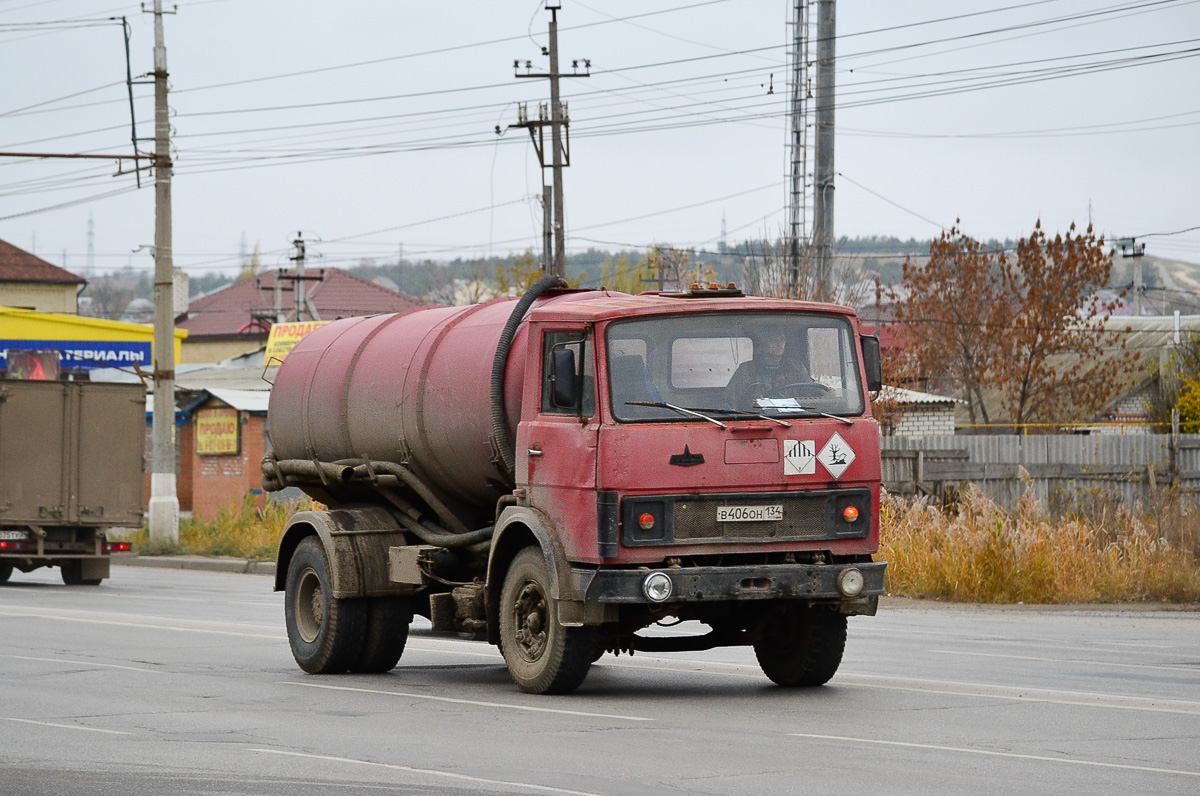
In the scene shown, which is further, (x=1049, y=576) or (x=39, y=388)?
(x=39, y=388)

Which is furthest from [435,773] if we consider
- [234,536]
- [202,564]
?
[234,536]

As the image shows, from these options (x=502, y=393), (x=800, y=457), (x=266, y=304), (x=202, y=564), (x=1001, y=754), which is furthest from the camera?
(x=266, y=304)

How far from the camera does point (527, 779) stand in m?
7.68

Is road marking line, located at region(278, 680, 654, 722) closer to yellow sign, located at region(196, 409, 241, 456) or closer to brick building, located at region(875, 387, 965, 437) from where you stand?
yellow sign, located at region(196, 409, 241, 456)

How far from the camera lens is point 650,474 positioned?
10242mm

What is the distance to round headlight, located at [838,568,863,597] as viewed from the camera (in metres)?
10.5

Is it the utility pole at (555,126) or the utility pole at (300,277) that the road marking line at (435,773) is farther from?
the utility pole at (300,277)

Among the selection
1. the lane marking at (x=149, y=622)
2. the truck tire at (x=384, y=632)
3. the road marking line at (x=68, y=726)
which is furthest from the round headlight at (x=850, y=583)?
the lane marking at (x=149, y=622)

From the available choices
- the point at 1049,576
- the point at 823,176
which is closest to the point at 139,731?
the point at 1049,576

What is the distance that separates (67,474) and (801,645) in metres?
16.5

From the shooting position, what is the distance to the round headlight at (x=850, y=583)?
10.5 m

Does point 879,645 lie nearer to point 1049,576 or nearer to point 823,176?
point 1049,576

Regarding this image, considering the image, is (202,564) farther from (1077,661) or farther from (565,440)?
(565,440)

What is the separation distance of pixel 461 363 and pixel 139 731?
3574 millimetres
